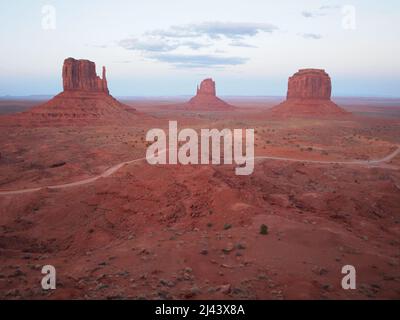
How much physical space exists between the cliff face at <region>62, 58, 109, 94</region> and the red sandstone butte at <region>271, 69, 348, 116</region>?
47.8 m

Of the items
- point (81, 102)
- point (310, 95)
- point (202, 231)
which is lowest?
point (202, 231)

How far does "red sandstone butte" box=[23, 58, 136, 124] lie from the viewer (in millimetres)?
66250

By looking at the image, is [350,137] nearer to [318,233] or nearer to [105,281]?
[318,233]

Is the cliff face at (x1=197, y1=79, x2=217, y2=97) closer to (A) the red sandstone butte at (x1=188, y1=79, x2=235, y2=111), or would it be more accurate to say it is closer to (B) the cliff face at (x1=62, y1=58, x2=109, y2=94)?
(A) the red sandstone butte at (x1=188, y1=79, x2=235, y2=111)

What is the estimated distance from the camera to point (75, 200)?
815 inches

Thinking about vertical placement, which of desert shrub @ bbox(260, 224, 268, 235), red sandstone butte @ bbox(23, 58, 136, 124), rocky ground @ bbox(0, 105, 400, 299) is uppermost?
red sandstone butte @ bbox(23, 58, 136, 124)

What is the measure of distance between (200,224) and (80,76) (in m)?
66.4

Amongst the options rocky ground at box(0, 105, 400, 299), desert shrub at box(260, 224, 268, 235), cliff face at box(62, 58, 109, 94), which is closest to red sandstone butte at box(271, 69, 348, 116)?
cliff face at box(62, 58, 109, 94)

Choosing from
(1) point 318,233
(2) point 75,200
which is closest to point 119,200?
(2) point 75,200

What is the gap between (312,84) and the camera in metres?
90.7

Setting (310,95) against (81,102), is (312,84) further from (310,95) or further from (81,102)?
(81,102)

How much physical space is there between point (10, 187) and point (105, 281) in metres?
Result: 17.7

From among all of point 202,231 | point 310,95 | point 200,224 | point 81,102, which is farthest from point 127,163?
point 310,95
